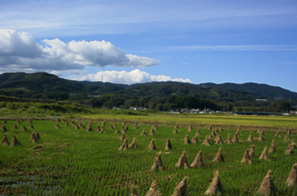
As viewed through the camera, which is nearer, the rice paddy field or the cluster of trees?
the rice paddy field

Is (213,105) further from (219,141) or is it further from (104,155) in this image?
(104,155)

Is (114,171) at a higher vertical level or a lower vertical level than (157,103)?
lower

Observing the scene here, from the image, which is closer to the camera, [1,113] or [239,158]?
[239,158]

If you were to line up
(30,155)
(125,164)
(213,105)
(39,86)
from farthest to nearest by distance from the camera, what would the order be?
1. (39,86)
2. (213,105)
3. (30,155)
4. (125,164)

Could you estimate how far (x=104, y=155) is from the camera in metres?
17.4

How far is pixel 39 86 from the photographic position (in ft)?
639

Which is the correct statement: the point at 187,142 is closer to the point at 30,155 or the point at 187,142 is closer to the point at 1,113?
the point at 30,155

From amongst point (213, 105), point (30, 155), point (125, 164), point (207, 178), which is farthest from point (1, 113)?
point (213, 105)

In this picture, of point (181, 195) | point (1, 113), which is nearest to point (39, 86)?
point (1, 113)

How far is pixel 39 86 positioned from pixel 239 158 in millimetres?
196797

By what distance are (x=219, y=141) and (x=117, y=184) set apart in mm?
15536

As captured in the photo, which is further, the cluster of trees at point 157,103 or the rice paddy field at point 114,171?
the cluster of trees at point 157,103

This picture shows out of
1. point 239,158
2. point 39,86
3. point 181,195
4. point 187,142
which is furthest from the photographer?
point 39,86

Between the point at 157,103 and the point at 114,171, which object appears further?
the point at 157,103
